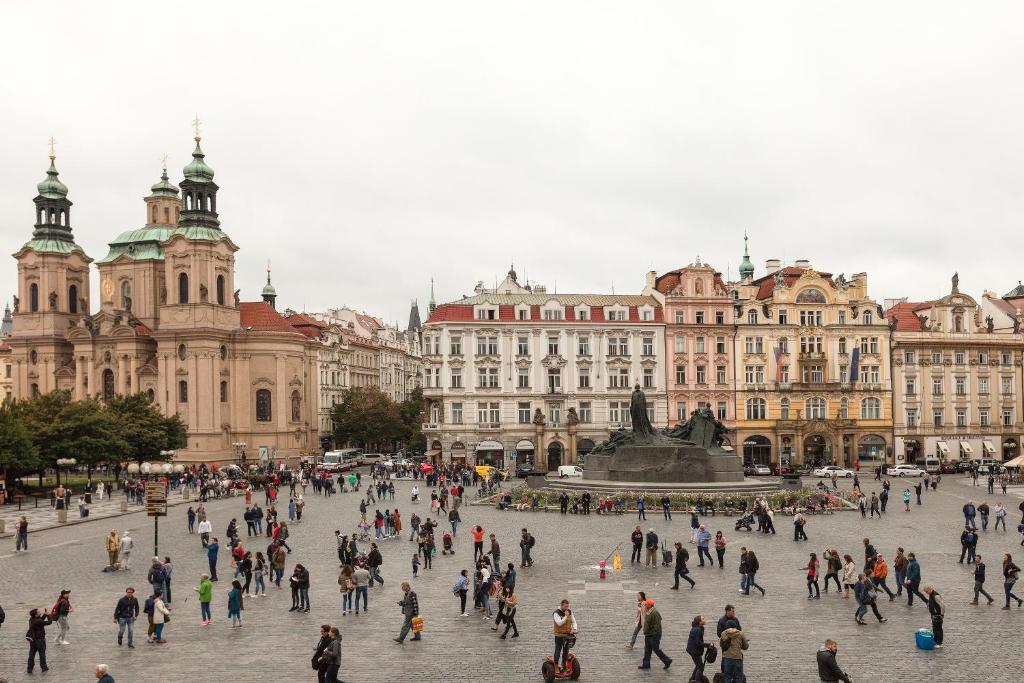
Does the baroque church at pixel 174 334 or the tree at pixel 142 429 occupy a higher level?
the baroque church at pixel 174 334

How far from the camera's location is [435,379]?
78062mm

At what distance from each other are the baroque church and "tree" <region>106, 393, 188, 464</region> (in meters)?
11.1

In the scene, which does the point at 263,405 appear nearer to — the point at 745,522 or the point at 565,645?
the point at 745,522

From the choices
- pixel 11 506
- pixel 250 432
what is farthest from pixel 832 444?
pixel 11 506

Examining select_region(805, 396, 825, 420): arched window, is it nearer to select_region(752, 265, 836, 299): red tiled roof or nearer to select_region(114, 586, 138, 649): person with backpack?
select_region(752, 265, 836, 299): red tiled roof

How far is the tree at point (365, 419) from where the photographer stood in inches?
4040

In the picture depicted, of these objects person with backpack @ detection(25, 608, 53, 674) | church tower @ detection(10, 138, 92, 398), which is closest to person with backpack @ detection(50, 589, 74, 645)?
person with backpack @ detection(25, 608, 53, 674)

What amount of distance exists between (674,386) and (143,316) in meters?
48.9

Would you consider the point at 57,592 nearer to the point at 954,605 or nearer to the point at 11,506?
the point at 954,605

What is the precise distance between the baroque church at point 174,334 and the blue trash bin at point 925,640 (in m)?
70.2

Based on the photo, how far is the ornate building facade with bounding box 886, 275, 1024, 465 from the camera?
81.0 m

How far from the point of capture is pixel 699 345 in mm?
80312

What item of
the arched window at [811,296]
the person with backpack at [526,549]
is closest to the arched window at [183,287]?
the arched window at [811,296]

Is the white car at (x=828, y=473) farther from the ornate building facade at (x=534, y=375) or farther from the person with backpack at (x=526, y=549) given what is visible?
the person with backpack at (x=526, y=549)
